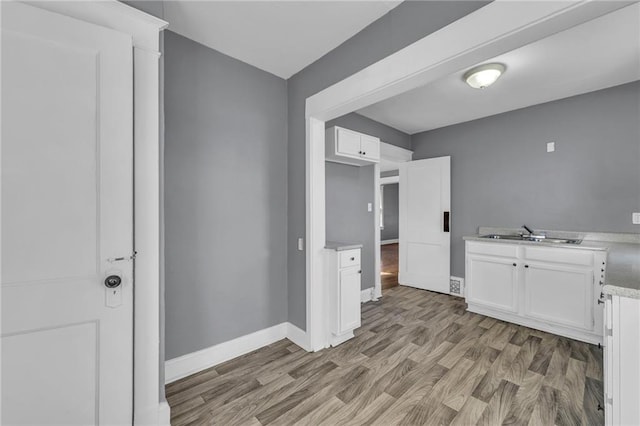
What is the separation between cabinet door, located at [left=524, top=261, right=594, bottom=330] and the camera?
265 centimetres

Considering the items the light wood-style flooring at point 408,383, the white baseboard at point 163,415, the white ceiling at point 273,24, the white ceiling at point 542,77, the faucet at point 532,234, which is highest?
the white ceiling at point 273,24

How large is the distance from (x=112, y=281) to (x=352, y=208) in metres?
2.87

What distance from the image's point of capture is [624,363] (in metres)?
1.17

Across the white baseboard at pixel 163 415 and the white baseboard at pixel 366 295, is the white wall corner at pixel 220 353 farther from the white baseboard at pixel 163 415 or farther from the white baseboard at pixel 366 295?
the white baseboard at pixel 366 295

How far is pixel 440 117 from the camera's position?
3.95 metres

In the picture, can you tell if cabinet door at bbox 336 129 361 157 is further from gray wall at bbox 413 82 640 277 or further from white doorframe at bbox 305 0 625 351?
gray wall at bbox 413 82 640 277

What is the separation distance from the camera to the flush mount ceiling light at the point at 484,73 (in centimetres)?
252

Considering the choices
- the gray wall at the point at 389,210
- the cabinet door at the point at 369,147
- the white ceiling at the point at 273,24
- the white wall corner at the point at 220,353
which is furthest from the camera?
the gray wall at the point at 389,210

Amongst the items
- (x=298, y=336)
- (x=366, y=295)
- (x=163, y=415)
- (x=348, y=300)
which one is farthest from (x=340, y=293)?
(x=163, y=415)

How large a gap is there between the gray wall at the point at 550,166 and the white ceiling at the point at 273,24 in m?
2.87

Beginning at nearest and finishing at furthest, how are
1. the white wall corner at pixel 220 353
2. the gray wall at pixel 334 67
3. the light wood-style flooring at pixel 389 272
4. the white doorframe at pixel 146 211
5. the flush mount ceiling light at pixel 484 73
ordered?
1. the white doorframe at pixel 146 211
2. the gray wall at pixel 334 67
3. the white wall corner at pixel 220 353
4. the flush mount ceiling light at pixel 484 73
5. the light wood-style flooring at pixel 389 272

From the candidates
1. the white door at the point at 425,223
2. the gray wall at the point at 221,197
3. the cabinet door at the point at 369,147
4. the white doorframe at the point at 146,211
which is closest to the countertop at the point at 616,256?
the white door at the point at 425,223

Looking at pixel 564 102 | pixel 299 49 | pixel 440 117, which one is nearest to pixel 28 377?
pixel 299 49

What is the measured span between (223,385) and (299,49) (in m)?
2.78
